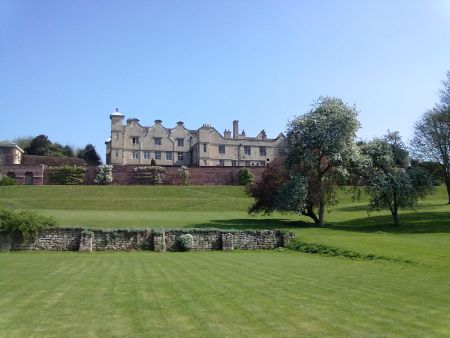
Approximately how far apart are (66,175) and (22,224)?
55869mm

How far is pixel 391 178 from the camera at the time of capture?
40.7 meters

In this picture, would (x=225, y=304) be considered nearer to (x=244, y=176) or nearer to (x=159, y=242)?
(x=159, y=242)

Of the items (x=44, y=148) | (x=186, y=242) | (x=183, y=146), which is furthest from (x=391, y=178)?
(x=44, y=148)

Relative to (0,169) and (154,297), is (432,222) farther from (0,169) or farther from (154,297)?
(0,169)

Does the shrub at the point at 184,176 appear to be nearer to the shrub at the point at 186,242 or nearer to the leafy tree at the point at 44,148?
the leafy tree at the point at 44,148

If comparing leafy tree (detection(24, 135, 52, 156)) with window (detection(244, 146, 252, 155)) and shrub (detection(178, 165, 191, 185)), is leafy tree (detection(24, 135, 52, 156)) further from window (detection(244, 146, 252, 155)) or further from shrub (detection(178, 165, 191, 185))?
window (detection(244, 146, 252, 155))

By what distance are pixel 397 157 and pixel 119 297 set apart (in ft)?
121

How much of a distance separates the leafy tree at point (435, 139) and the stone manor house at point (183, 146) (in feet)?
152

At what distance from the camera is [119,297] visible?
10.6 metres

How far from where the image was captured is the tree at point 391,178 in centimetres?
4031

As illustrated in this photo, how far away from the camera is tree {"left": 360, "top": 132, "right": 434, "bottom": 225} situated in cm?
4031

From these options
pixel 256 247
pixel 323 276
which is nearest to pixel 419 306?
pixel 323 276

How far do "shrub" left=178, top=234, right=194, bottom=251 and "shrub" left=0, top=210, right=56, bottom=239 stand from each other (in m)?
7.73

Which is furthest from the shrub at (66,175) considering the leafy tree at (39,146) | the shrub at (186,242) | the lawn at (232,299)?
the lawn at (232,299)
